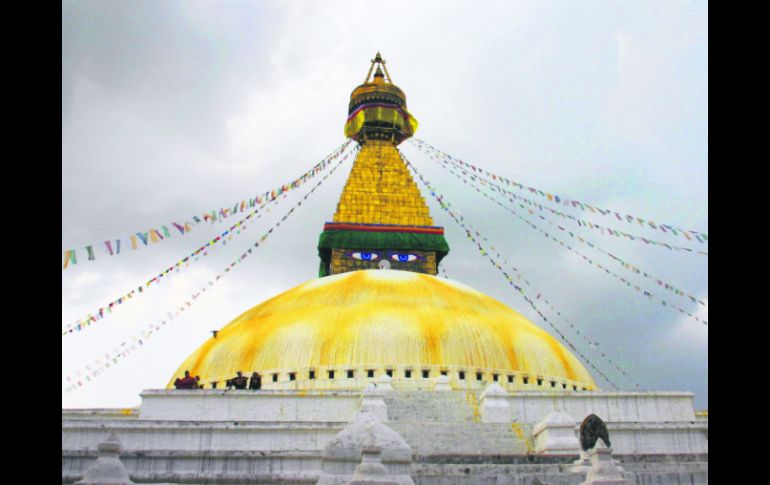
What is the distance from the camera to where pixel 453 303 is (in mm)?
18125

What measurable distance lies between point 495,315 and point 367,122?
42.4ft

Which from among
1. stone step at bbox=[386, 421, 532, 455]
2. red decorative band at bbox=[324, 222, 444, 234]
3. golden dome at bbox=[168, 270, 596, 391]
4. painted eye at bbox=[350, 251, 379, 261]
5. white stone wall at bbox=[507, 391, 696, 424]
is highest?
red decorative band at bbox=[324, 222, 444, 234]

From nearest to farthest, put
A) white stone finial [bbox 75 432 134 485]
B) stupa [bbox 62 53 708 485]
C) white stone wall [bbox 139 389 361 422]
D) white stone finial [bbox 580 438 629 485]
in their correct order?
white stone finial [bbox 75 432 134 485] < white stone finial [bbox 580 438 629 485] < stupa [bbox 62 53 708 485] < white stone wall [bbox 139 389 361 422]

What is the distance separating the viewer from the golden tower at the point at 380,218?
2528 centimetres

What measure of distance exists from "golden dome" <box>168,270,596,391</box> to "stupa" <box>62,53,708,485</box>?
0.04 m

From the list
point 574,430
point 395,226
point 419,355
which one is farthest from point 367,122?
point 574,430

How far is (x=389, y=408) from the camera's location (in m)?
13.0

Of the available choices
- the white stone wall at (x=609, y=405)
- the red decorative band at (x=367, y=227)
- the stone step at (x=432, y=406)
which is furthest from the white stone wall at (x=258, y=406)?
the red decorative band at (x=367, y=227)

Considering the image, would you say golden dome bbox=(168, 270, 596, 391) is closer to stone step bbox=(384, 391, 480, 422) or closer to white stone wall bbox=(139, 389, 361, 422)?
stone step bbox=(384, 391, 480, 422)

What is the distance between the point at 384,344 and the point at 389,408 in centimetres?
319

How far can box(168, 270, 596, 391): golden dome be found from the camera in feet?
51.8

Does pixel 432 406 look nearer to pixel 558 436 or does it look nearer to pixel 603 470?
pixel 558 436

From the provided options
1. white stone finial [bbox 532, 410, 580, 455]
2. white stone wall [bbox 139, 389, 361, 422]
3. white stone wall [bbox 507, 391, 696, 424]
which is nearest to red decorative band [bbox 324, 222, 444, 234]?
white stone wall [bbox 139, 389, 361, 422]
